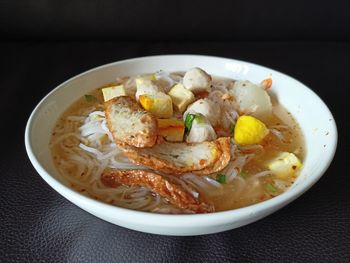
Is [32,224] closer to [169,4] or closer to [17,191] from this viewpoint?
[17,191]

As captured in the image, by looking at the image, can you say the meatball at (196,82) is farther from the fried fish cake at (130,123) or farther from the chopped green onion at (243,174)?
the chopped green onion at (243,174)

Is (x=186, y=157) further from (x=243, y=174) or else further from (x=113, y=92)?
(x=113, y=92)

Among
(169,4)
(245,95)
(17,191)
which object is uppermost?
(169,4)

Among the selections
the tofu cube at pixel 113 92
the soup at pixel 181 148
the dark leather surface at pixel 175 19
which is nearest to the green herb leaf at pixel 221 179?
the soup at pixel 181 148

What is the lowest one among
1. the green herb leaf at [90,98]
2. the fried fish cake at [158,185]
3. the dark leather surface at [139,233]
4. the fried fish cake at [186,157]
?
the dark leather surface at [139,233]

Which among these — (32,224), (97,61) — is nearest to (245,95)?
(32,224)

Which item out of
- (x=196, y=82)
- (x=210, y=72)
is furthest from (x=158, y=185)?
(x=210, y=72)
